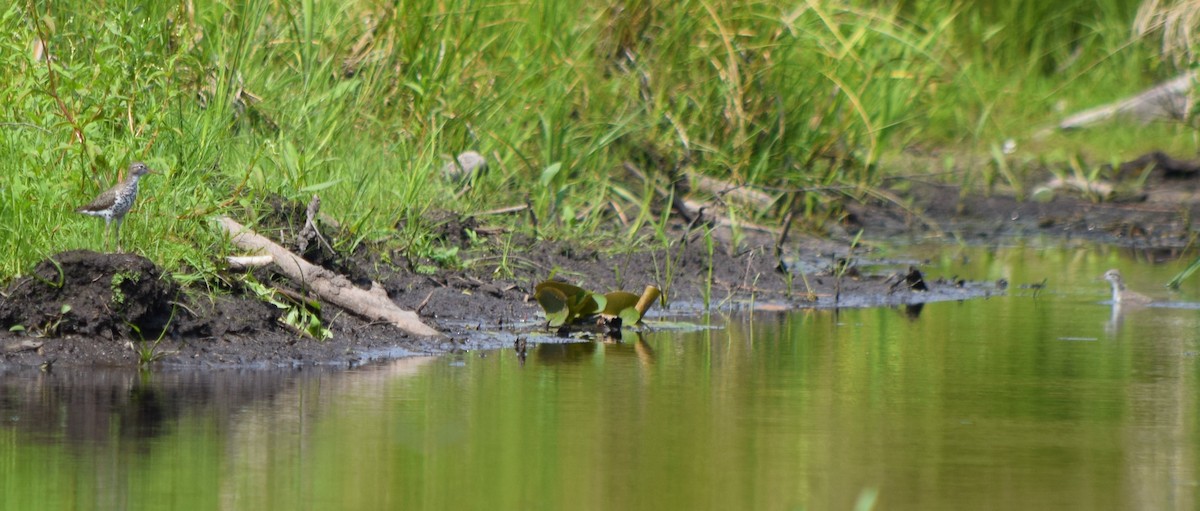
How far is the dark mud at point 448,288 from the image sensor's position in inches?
209

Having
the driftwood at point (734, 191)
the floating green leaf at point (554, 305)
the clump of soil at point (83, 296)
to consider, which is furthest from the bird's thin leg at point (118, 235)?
the driftwood at point (734, 191)

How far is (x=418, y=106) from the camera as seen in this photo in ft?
26.6

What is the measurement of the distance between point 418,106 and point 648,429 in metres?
4.02

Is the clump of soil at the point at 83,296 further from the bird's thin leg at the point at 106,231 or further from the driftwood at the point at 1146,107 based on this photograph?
the driftwood at the point at 1146,107

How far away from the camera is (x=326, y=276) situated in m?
5.95

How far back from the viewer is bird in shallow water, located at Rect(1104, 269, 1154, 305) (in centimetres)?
743

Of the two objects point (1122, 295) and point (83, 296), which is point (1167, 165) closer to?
point (1122, 295)

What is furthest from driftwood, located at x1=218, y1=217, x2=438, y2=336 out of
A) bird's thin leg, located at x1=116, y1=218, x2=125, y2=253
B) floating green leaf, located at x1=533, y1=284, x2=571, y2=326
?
floating green leaf, located at x1=533, y1=284, x2=571, y2=326

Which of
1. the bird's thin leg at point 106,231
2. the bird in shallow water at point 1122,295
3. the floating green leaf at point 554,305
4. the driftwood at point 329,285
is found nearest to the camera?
the bird's thin leg at point 106,231

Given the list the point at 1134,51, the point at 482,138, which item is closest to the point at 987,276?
the point at 482,138

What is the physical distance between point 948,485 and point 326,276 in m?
2.81

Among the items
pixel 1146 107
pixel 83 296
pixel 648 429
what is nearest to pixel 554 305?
pixel 83 296

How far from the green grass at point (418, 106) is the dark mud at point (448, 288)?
16 cm

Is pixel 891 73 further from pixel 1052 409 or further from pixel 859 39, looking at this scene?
pixel 1052 409
